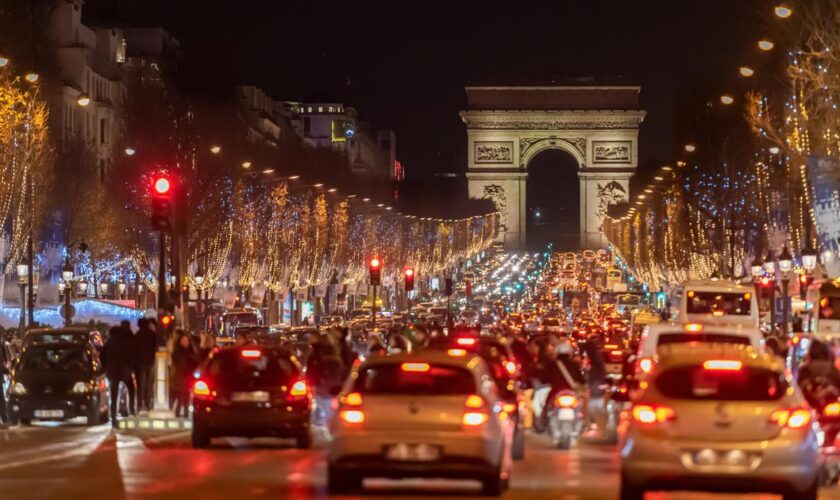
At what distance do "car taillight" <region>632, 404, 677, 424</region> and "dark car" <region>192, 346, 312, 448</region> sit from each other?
10.2 metres

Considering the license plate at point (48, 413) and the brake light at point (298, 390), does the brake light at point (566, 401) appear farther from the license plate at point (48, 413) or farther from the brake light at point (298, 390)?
the license plate at point (48, 413)

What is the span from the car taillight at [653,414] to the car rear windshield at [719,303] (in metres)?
31.7

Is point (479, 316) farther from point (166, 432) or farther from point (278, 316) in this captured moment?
point (166, 432)

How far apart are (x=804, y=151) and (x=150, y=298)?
170 ft

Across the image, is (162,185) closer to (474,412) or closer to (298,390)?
(298,390)

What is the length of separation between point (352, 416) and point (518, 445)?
7131mm

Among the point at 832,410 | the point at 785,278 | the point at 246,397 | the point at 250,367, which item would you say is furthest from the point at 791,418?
the point at 785,278

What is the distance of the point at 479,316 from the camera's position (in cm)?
11100

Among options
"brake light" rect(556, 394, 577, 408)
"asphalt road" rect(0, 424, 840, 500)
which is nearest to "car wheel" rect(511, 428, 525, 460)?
"asphalt road" rect(0, 424, 840, 500)

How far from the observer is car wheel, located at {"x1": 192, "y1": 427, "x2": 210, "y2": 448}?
28438 millimetres

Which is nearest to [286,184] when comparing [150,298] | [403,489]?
[150,298]

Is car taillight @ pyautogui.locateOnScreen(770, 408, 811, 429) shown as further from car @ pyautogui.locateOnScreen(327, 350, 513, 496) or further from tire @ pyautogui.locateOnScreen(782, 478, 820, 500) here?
car @ pyautogui.locateOnScreen(327, 350, 513, 496)

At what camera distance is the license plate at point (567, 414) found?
29781 millimetres

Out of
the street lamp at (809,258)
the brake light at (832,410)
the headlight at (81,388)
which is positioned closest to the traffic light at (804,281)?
the street lamp at (809,258)
